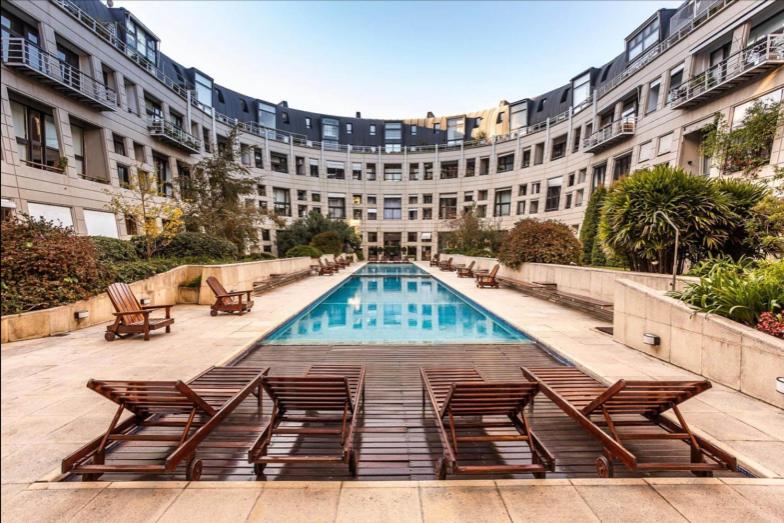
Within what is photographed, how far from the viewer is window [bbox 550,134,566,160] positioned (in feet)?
100.0

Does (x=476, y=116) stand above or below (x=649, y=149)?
above

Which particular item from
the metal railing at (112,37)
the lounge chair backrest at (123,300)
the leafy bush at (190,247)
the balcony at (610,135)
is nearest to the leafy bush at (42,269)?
the lounge chair backrest at (123,300)

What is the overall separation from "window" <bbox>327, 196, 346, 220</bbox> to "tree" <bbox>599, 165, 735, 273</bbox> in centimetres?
3379

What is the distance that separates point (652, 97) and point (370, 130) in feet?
94.4

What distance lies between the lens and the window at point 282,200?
37106 mm

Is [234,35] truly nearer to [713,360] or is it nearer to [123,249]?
[123,249]

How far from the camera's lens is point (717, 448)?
3213 mm

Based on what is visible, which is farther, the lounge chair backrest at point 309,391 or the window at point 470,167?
the window at point 470,167

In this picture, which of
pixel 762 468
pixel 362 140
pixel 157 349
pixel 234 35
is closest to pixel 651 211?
pixel 762 468

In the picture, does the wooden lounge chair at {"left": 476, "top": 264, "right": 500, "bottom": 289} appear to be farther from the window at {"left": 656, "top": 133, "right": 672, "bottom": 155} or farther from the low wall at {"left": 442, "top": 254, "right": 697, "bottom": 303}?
the window at {"left": 656, "top": 133, "right": 672, "bottom": 155}

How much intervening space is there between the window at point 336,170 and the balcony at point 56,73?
919 inches

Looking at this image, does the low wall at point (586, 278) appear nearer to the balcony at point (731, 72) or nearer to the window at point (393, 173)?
the balcony at point (731, 72)

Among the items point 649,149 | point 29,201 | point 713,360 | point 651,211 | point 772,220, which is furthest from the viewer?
point 649,149

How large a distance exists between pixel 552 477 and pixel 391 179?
40.1m
